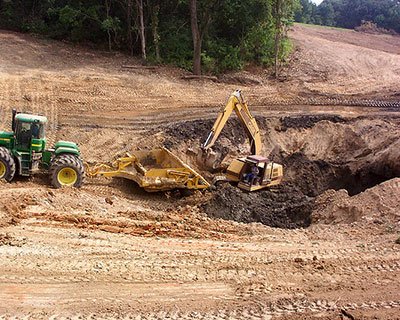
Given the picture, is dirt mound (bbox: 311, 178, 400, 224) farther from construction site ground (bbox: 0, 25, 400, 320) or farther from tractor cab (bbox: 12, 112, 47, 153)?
tractor cab (bbox: 12, 112, 47, 153)

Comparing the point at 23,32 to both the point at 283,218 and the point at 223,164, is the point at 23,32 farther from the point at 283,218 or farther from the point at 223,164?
the point at 283,218

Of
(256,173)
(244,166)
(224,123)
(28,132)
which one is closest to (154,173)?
(224,123)

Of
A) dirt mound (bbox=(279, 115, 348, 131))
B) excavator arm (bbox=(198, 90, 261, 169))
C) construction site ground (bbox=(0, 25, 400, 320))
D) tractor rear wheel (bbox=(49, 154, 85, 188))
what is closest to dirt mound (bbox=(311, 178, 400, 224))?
construction site ground (bbox=(0, 25, 400, 320))

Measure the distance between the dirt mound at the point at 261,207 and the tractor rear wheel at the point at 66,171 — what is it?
3.37 metres

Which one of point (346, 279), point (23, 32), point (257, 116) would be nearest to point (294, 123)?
point (257, 116)

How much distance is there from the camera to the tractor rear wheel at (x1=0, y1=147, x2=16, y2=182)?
33.1 feet

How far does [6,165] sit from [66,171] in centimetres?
139

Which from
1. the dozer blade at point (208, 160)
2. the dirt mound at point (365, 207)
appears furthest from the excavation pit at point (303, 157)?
the dozer blade at point (208, 160)

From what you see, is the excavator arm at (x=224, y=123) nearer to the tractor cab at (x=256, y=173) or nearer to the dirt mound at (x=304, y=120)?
the tractor cab at (x=256, y=173)

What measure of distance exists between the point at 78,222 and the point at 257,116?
10625 mm

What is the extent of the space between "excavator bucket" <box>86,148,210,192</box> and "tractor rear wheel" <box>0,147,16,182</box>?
199 centimetres

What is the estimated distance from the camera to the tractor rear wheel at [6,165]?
10.1 m

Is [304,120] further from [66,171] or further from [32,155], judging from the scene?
[32,155]

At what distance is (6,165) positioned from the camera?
10148 millimetres
